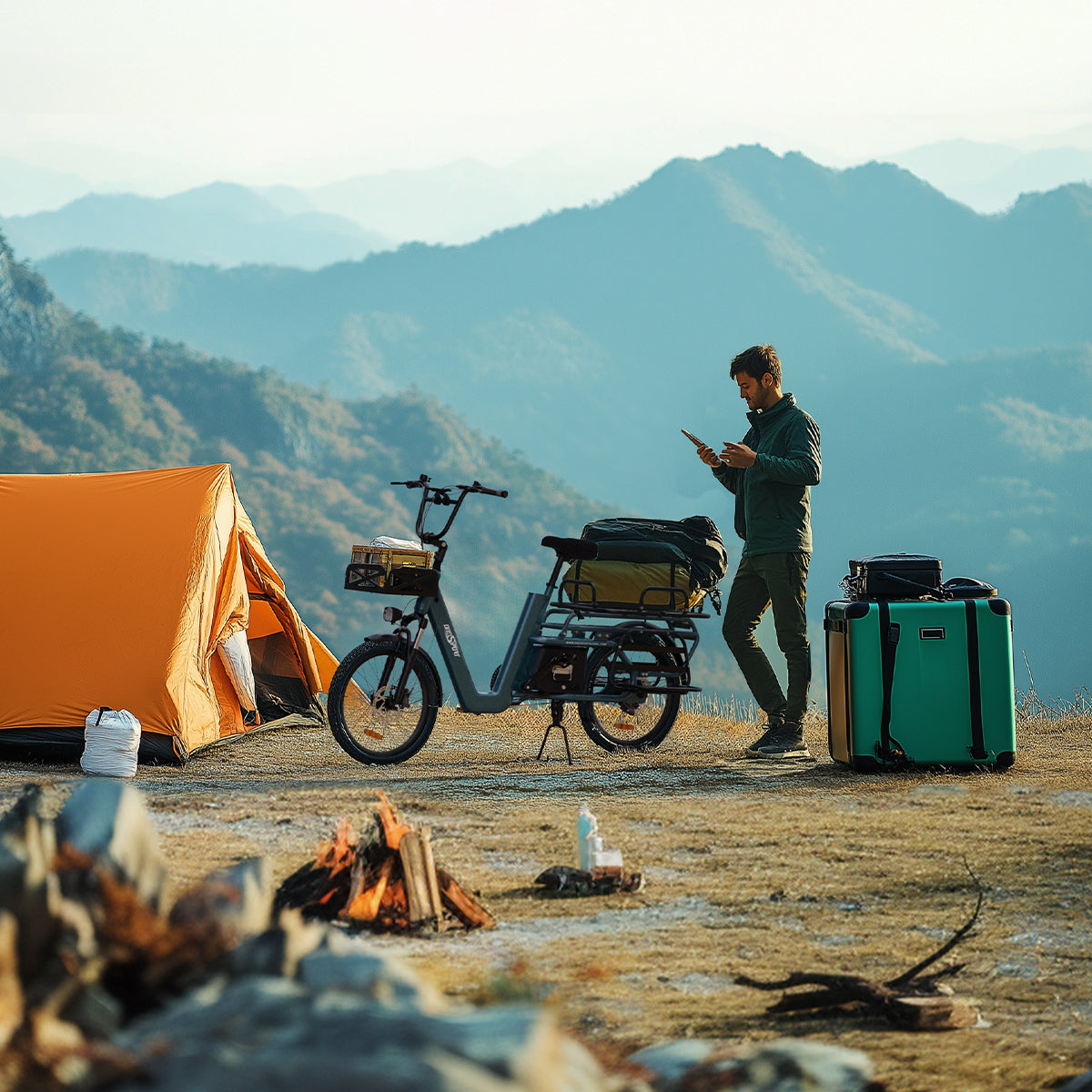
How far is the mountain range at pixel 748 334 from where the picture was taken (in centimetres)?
10856

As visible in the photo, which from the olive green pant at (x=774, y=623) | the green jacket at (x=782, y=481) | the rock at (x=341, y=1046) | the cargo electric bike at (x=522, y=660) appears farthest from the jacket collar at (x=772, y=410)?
the rock at (x=341, y=1046)

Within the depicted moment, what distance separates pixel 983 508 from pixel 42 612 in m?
103

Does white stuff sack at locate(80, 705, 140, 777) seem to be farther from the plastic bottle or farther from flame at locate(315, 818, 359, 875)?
the plastic bottle

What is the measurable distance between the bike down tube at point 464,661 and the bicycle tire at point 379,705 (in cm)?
13

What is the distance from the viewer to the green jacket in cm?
687

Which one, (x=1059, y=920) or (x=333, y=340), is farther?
(x=333, y=340)

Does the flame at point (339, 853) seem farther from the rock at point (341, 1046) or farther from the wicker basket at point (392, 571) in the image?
the wicker basket at point (392, 571)

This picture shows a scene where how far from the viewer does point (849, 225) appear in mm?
179250

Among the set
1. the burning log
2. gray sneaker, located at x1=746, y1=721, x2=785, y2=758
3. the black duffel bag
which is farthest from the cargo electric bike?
the burning log

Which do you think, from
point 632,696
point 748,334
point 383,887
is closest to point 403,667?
point 632,696

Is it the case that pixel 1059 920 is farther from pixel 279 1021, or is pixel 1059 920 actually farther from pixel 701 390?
pixel 701 390

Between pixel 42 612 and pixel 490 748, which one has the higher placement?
pixel 42 612

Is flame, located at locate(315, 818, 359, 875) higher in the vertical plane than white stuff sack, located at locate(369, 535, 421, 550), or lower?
lower

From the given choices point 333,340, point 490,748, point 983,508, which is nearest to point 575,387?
point 333,340
